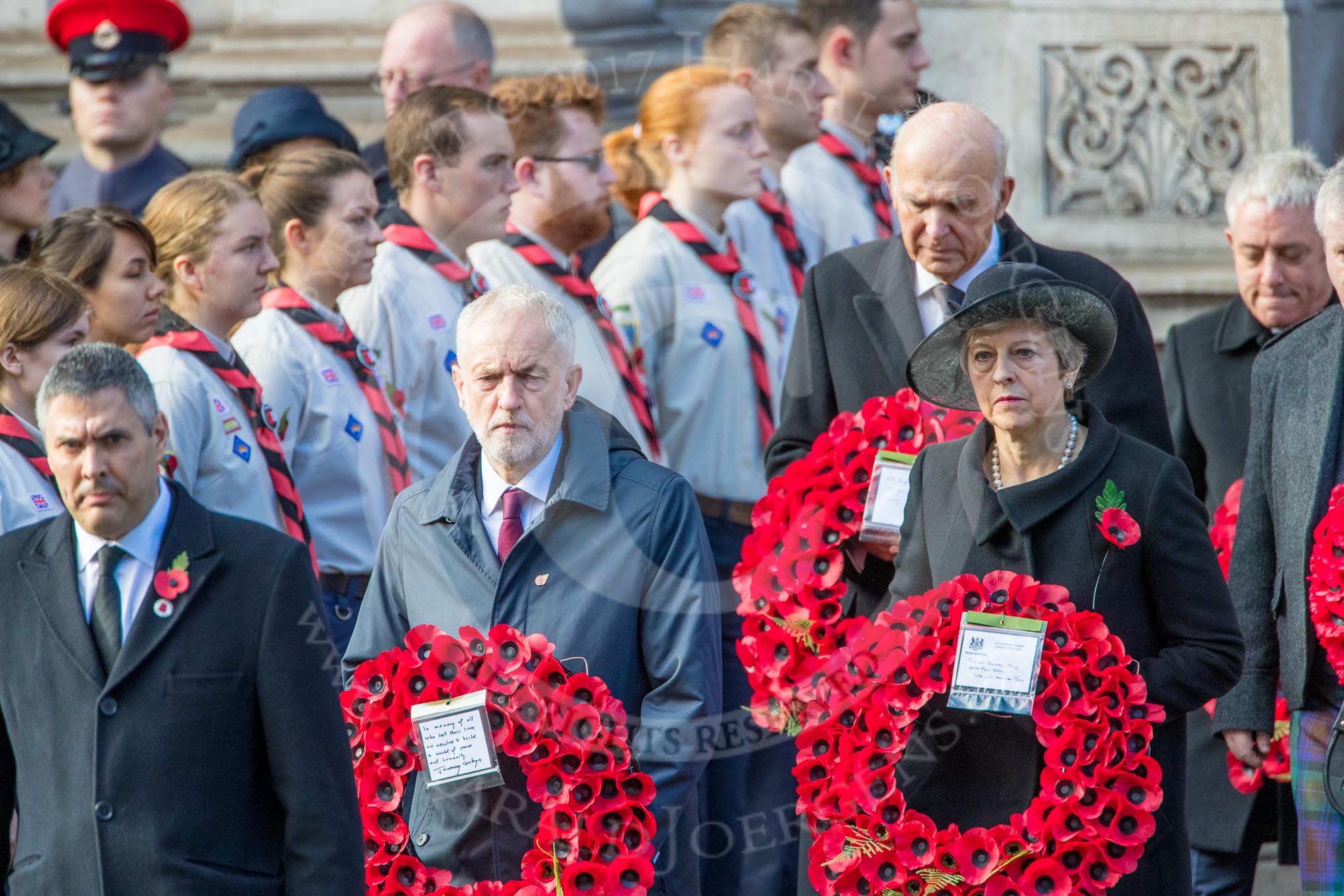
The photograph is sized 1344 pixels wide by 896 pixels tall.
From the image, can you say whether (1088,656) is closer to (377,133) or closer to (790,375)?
(790,375)

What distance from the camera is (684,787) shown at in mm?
4559

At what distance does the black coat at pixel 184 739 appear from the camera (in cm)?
405

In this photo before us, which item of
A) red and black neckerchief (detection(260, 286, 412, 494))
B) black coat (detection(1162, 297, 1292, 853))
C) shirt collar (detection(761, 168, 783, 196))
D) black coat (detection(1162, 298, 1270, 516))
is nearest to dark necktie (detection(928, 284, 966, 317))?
black coat (detection(1162, 297, 1292, 853))

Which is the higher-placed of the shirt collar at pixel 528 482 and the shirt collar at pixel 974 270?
the shirt collar at pixel 974 270

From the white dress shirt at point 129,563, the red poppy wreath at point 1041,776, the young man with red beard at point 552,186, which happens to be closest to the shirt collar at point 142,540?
the white dress shirt at point 129,563

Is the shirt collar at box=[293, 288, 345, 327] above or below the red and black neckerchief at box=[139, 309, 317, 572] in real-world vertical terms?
Result: above

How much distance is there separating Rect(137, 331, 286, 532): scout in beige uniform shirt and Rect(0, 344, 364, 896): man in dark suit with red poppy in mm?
1399

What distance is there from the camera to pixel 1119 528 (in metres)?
4.36

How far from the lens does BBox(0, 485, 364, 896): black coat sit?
4.05 m

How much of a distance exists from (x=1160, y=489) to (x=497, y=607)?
1539 mm

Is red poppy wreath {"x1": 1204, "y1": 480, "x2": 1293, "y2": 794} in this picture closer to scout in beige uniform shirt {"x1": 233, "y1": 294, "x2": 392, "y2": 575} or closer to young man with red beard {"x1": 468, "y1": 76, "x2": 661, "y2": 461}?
young man with red beard {"x1": 468, "y1": 76, "x2": 661, "y2": 461}

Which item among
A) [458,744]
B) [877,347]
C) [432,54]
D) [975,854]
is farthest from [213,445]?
[975,854]

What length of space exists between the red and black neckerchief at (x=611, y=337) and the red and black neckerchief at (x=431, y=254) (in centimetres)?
23

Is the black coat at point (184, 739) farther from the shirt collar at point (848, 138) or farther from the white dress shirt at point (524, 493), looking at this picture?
the shirt collar at point (848, 138)
